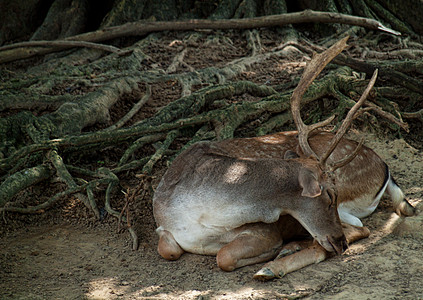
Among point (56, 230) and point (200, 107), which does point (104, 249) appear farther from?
point (200, 107)

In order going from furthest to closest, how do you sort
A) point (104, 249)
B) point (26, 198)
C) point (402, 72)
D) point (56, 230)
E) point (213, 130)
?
point (402, 72) → point (213, 130) → point (26, 198) → point (56, 230) → point (104, 249)

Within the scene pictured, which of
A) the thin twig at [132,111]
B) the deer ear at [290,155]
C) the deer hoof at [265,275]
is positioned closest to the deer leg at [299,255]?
the deer hoof at [265,275]

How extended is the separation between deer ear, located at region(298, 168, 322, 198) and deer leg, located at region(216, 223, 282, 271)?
44 cm

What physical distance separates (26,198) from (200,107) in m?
2.06

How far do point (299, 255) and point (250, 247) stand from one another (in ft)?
1.15

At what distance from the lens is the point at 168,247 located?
12.6ft

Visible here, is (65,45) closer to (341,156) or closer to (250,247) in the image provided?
(341,156)

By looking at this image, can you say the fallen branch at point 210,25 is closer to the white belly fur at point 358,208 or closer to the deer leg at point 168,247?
the white belly fur at point 358,208

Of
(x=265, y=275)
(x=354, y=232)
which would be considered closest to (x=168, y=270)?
(x=265, y=275)

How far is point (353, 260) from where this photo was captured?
11.8 feet

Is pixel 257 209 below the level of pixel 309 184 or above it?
below

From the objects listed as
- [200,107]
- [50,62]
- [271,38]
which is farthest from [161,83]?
[271,38]

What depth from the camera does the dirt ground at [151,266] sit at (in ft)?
10.7

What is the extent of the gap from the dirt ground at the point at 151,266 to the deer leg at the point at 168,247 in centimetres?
5
